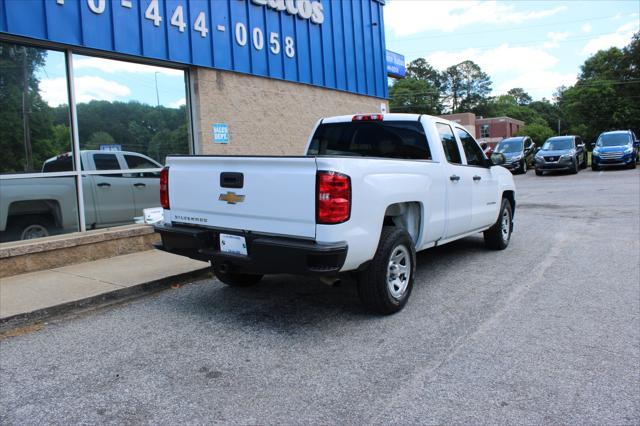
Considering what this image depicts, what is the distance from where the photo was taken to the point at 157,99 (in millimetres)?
8758

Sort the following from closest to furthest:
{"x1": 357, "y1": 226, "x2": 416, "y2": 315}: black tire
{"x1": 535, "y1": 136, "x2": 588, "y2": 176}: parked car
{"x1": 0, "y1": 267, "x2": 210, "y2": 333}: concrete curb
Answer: {"x1": 357, "y1": 226, "x2": 416, "y2": 315}: black tire
{"x1": 0, "y1": 267, "x2": 210, "y2": 333}: concrete curb
{"x1": 535, "y1": 136, "x2": 588, "y2": 176}: parked car

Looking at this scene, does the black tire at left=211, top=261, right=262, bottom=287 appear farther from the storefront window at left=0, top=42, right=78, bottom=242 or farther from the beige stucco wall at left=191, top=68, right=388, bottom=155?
the beige stucco wall at left=191, top=68, right=388, bottom=155

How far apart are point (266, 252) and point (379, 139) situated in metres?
2.38

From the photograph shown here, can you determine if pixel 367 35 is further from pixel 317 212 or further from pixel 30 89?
pixel 317 212

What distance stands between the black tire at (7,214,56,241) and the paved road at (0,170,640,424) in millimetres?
2438

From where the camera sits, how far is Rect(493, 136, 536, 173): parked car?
82.8 feet

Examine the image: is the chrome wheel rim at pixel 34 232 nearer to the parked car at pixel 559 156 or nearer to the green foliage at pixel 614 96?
the parked car at pixel 559 156

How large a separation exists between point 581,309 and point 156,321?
4.10m

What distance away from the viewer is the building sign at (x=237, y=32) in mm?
6973

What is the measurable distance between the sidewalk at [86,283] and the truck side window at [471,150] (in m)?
3.73

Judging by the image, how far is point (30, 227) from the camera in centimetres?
683

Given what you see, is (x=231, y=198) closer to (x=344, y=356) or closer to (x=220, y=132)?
(x=344, y=356)

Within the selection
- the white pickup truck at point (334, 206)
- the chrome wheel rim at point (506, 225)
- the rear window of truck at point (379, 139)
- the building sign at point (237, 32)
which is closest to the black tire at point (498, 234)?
the chrome wheel rim at point (506, 225)

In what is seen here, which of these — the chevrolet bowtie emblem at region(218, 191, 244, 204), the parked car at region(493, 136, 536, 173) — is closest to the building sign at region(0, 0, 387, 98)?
the chevrolet bowtie emblem at region(218, 191, 244, 204)
